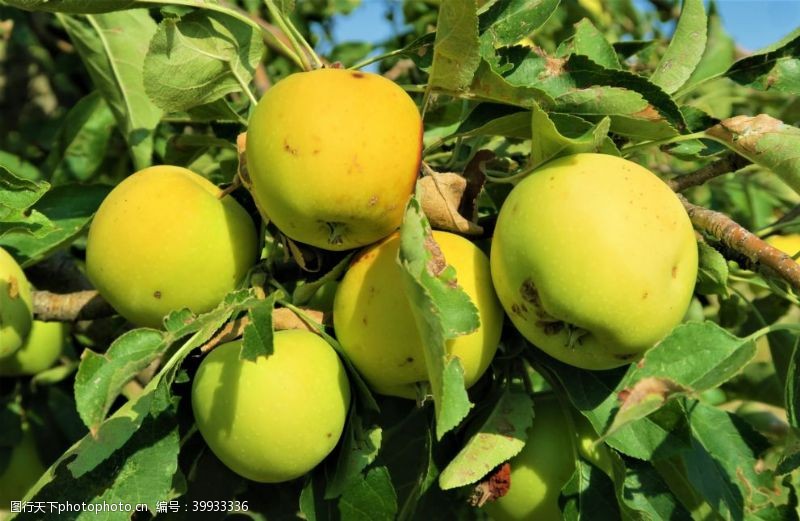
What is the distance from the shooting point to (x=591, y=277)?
999 mm

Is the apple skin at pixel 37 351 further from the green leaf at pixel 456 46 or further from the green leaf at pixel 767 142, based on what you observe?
the green leaf at pixel 767 142

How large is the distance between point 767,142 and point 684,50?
28 centimetres

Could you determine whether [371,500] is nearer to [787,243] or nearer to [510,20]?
[510,20]

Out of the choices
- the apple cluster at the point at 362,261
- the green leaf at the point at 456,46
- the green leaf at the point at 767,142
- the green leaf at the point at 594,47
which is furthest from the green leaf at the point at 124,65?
the green leaf at the point at 767,142

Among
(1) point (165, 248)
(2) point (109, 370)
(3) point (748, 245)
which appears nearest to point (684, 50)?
(3) point (748, 245)

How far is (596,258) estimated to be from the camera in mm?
995

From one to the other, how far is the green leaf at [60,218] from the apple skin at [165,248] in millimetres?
298

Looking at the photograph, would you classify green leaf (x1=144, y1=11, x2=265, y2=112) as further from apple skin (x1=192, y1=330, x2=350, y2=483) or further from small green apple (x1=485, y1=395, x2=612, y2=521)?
small green apple (x1=485, y1=395, x2=612, y2=521)

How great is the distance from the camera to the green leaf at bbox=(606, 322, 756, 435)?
988mm

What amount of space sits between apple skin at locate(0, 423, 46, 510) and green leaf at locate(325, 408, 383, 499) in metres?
1.01

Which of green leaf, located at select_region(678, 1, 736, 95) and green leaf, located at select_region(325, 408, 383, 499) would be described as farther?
green leaf, located at select_region(678, 1, 736, 95)

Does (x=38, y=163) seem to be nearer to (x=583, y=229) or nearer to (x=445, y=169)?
(x=445, y=169)

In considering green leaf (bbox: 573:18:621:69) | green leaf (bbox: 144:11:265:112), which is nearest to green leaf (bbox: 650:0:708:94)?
green leaf (bbox: 573:18:621:69)

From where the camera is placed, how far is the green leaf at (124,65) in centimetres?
177
